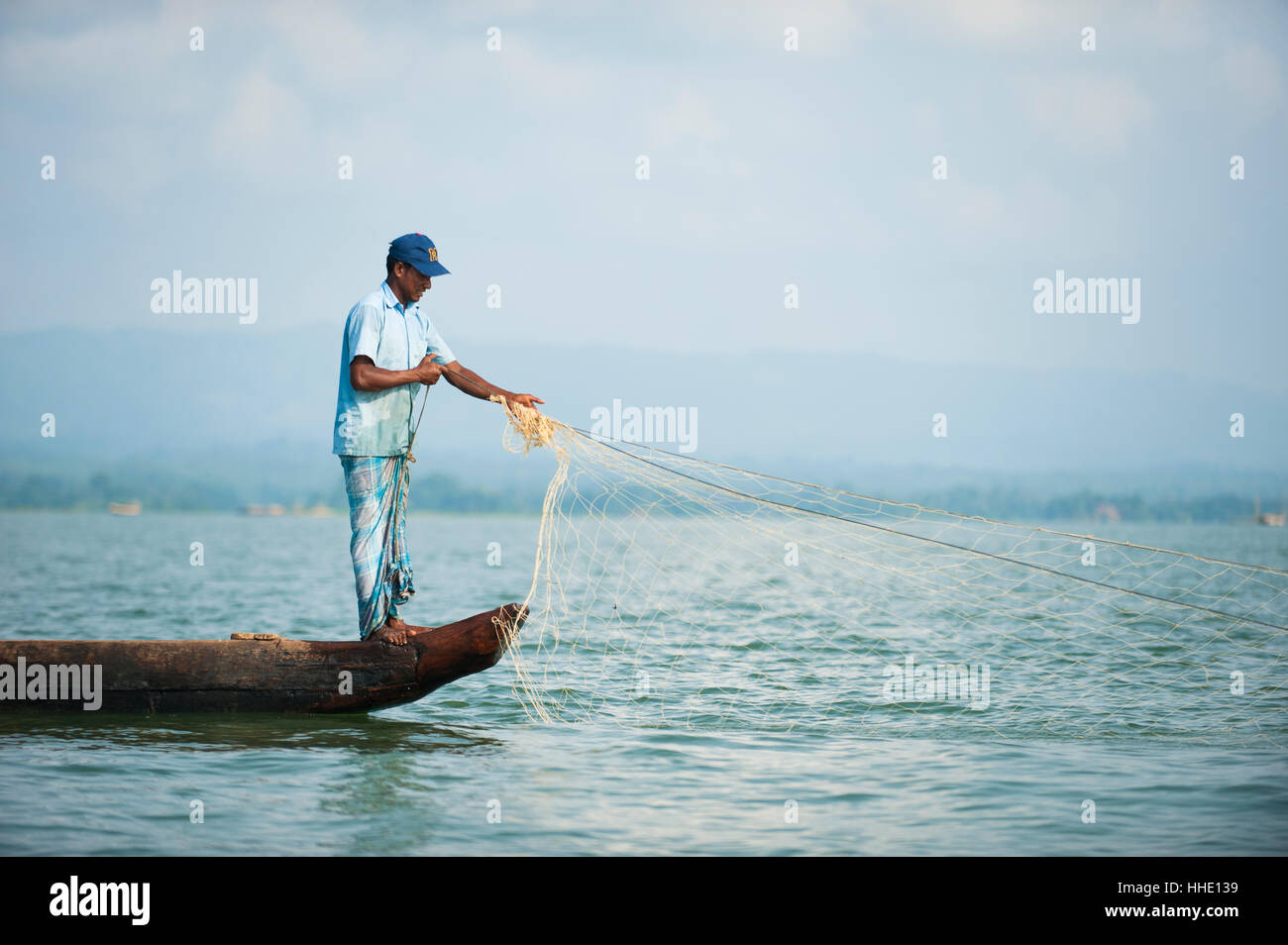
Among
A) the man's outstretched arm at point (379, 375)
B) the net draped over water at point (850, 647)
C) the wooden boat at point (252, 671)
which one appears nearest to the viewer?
the man's outstretched arm at point (379, 375)

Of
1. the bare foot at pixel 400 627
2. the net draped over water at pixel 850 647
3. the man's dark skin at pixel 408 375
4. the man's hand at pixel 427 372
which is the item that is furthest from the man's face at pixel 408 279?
the bare foot at pixel 400 627

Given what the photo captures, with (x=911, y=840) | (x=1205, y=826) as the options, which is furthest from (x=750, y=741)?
(x=1205, y=826)

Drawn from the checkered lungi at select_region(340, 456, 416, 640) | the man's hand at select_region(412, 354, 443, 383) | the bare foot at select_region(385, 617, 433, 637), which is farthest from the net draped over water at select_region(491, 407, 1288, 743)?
the checkered lungi at select_region(340, 456, 416, 640)

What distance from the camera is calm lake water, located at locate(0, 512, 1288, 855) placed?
6.83 metres

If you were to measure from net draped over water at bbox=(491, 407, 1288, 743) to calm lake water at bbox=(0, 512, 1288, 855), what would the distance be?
0.13m

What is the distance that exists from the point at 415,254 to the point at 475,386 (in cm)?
104

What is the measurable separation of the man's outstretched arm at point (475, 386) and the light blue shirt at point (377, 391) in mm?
282

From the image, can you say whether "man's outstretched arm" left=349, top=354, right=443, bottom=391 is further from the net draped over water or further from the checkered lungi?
the net draped over water

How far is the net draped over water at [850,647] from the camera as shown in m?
9.39

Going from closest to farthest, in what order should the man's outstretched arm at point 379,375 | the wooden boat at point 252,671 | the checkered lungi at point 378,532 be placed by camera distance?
the man's outstretched arm at point 379,375, the checkered lungi at point 378,532, the wooden boat at point 252,671

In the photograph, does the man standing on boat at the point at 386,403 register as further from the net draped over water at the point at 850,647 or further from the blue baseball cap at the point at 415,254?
the net draped over water at the point at 850,647

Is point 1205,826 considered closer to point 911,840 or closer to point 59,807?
point 911,840

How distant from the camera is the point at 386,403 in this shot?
875 cm
